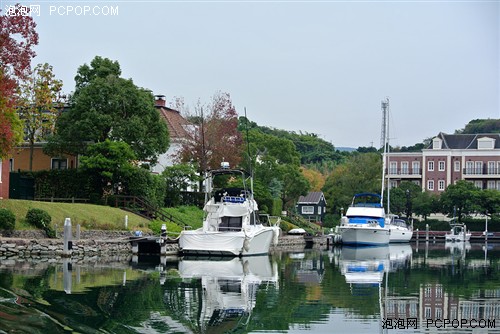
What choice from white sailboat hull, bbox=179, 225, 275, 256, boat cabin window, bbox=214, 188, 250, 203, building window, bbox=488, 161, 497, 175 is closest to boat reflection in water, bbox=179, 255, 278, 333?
white sailboat hull, bbox=179, 225, 275, 256

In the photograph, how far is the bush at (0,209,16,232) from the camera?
35688 millimetres

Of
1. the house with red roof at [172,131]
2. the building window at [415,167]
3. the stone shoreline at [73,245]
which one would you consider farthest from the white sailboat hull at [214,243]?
the building window at [415,167]

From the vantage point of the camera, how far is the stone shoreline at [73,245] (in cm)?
3519

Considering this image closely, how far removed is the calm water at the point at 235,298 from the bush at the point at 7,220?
2.83 meters

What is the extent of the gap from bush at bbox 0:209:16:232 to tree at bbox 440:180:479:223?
62.3 metres

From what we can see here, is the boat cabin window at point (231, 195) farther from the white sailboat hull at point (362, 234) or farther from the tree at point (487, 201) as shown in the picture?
the tree at point (487, 201)

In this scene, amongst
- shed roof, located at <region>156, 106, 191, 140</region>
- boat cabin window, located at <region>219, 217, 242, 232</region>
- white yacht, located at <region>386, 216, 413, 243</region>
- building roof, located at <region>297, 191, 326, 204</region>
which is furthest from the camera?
building roof, located at <region>297, 191, 326, 204</region>

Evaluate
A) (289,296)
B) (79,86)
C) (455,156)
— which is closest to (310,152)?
(455,156)

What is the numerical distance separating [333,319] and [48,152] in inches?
1483

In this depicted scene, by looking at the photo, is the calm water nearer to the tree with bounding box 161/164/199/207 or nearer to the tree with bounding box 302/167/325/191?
the tree with bounding box 161/164/199/207

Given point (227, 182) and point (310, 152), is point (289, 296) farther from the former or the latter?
point (310, 152)

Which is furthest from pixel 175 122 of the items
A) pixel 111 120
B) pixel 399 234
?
pixel 399 234

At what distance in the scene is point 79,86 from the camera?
181 feet

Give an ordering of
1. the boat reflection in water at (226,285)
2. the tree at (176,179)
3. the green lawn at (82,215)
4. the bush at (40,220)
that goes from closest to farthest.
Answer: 1. the boat reflection in water at (226,285)
2. the bush at (40,220)
3. the green lawn at (82,215)
4. the tree at (176,179)
